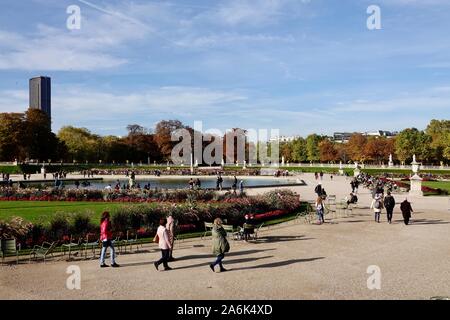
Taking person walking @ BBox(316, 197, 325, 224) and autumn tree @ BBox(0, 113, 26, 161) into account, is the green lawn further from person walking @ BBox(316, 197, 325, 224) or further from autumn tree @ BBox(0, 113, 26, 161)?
autumn tree @ BBox(0, 113, 26, 161)

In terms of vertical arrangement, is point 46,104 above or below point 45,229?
above

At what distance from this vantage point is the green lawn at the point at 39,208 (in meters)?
21.7

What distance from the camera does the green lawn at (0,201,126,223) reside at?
21.7 m

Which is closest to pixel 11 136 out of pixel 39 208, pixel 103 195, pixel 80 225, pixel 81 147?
pixel 81 147

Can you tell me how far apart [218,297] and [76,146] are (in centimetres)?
10021

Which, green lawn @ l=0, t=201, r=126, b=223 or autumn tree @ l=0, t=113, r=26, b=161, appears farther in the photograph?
autumn tree @ l=0, t=113, r=26, b=161

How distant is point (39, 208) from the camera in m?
24.5

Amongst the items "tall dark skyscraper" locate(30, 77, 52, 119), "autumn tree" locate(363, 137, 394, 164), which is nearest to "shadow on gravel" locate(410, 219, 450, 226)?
"autumn tree" locate(363, 137, 394, 164)

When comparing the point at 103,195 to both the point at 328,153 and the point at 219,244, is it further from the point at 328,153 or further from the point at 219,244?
the point at 328,153

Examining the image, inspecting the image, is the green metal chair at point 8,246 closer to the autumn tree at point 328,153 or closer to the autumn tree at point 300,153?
the autumn tree at point 328,153

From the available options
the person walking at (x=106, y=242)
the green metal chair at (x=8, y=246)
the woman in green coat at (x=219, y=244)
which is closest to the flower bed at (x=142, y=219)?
the green metal chair at (x=8, y=246)

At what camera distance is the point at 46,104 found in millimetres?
167750
